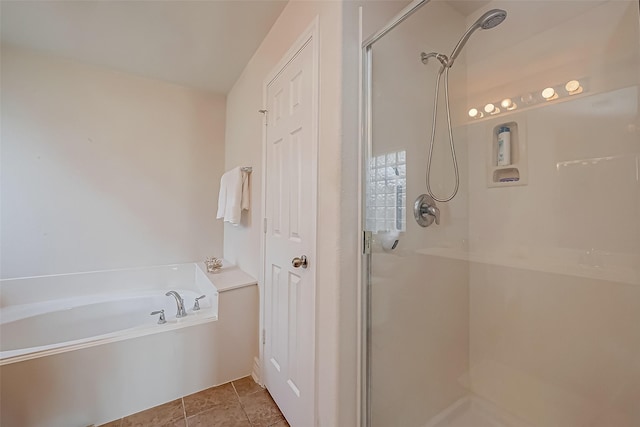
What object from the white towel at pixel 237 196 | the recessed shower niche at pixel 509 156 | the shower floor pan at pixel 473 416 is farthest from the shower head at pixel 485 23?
the shower floor pan at pixel 473 416

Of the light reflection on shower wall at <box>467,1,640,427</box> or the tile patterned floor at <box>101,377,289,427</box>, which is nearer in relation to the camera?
the light reflection on shower wall at <box>467,1,640,427</box>

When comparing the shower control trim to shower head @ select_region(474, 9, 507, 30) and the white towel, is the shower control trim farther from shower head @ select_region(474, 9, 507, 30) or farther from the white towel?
the white towel

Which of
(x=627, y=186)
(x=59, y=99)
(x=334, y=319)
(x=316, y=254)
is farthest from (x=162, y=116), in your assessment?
(x=627, y=186)

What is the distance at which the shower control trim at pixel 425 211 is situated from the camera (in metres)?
1.31

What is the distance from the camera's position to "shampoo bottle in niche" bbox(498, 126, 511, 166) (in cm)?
137

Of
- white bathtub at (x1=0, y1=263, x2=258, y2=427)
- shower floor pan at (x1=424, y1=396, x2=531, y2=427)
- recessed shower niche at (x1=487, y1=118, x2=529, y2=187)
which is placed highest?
recessed shower niche at (x1=487, y1=118, x2=529, y2=187)

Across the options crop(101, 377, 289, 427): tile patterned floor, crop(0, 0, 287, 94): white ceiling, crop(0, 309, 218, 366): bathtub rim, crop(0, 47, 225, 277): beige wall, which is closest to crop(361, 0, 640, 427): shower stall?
crop(101, 377, 289, 427): tile patterned floor

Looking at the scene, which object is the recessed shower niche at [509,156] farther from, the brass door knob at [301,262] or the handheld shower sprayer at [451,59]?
the brass door knob at [301,262]

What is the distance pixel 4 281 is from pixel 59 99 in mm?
1528

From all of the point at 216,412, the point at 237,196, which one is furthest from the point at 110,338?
the point at 237,196

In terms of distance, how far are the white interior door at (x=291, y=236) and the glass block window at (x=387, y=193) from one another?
271 mm

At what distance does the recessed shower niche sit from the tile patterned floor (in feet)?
6.01

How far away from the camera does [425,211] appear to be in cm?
134

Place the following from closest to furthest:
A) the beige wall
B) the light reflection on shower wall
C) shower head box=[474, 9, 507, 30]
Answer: the light reflection on shower wall
shower head box=[474, 9, 507, 30]
the beige wall
